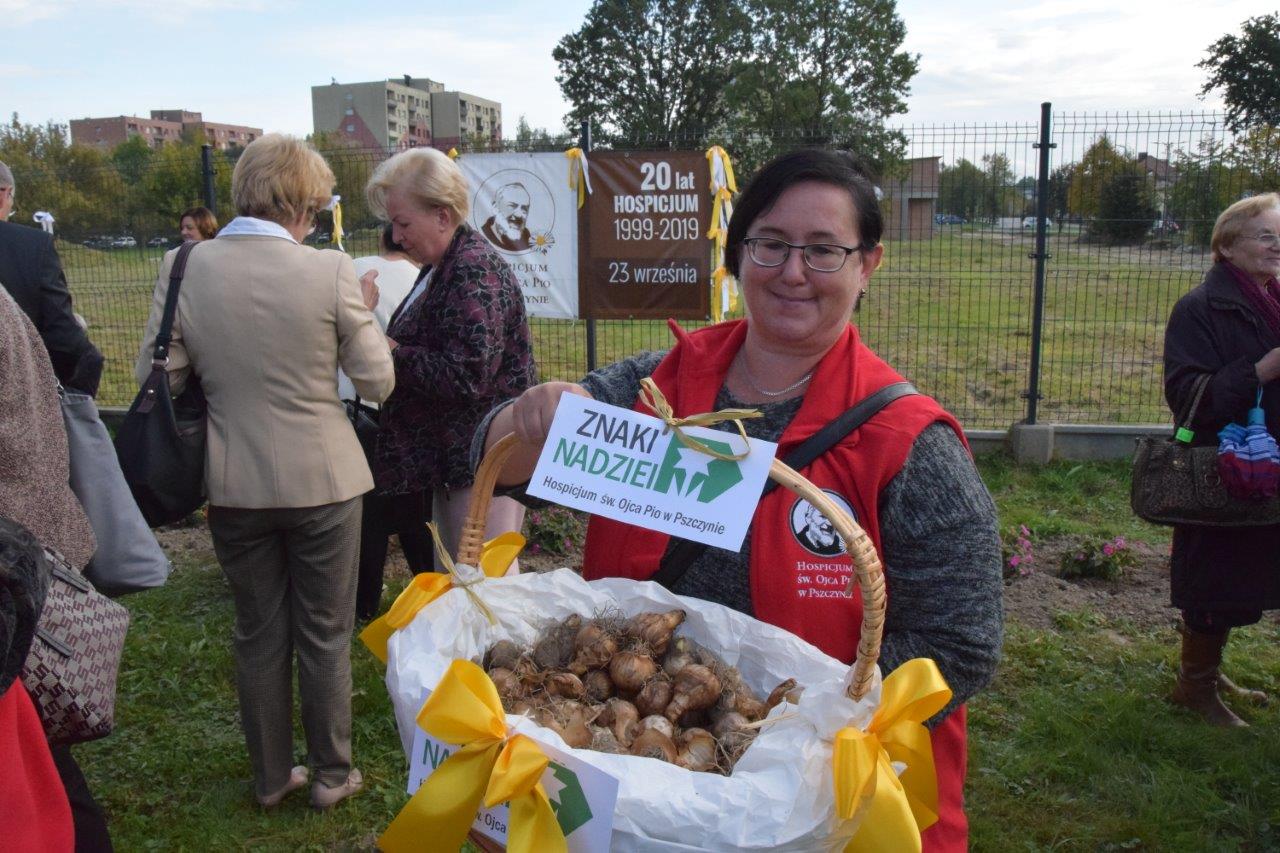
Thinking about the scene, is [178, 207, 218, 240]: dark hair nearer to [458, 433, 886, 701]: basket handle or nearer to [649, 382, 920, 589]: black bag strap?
[649, 382, 920, 589]: black bag strap

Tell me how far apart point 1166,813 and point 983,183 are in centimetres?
502

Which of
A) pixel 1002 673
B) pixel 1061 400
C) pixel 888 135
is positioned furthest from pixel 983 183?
pixel 1002 673

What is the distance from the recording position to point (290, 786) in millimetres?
3332

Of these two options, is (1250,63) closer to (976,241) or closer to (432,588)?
(976,241)

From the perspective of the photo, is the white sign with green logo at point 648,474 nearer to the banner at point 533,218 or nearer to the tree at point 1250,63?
the banner at point 533,218

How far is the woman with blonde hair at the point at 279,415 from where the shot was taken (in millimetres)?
2855

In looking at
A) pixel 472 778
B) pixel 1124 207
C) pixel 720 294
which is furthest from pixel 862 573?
pixel 1124 207

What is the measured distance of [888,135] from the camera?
23.8 ft

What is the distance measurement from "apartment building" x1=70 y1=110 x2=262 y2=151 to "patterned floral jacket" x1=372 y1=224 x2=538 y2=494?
301 feet

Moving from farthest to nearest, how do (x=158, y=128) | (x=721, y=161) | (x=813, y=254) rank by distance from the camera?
(x=158, y=128) < (x=721, y=161) < (x=813, y=254)

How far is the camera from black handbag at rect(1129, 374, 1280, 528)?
3.48m

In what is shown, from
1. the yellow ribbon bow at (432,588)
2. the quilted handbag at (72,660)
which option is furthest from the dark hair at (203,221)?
the yellow ribbon bow at (432,588)

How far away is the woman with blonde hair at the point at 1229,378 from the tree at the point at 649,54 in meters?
48.0

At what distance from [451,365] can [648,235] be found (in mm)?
3204
